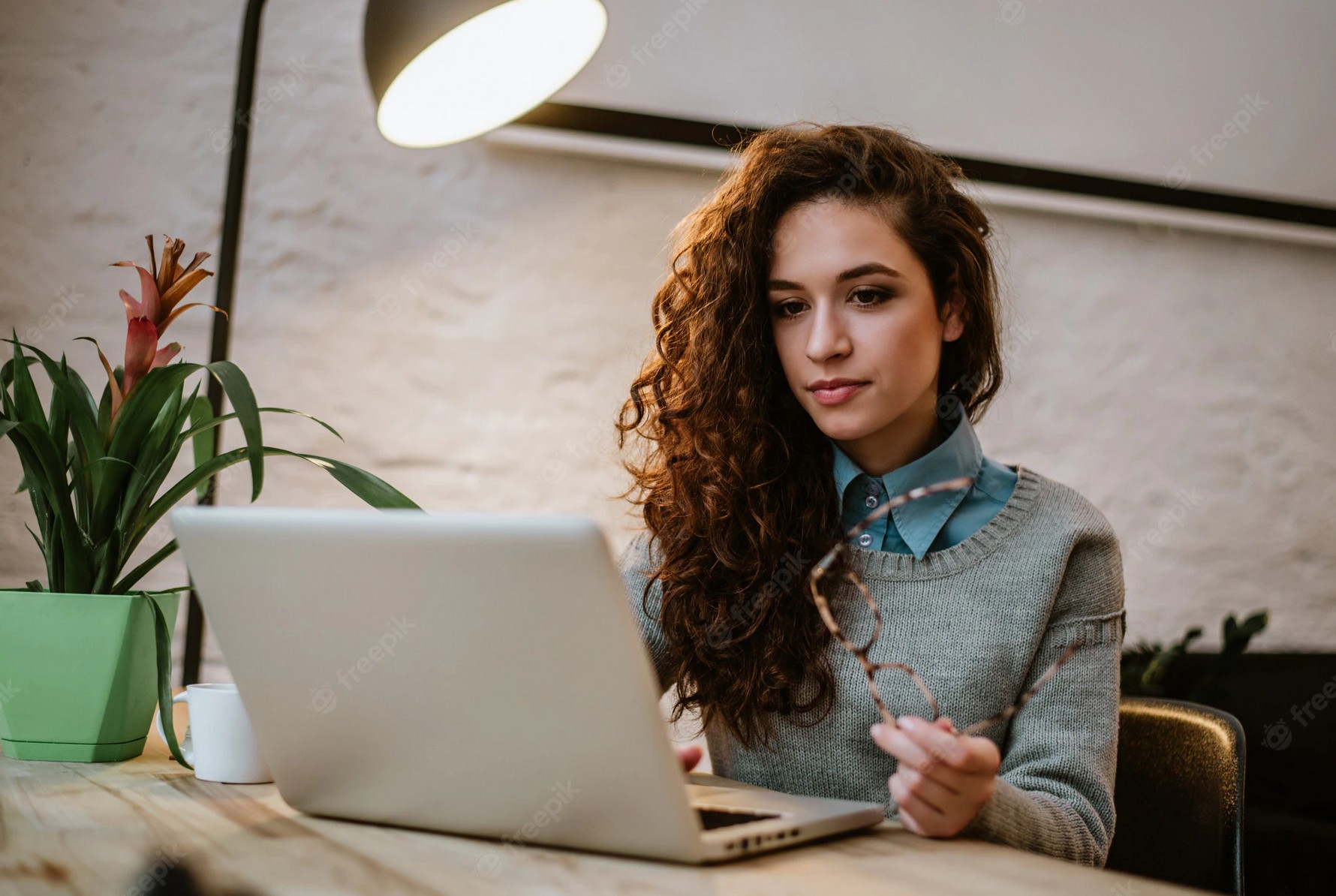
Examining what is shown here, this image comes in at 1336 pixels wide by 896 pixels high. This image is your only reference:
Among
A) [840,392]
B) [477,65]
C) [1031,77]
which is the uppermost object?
[1031,77]

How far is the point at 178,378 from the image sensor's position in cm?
107

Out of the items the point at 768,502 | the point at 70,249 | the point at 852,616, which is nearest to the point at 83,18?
the point at 70,249

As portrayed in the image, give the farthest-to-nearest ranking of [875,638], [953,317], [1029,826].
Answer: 1. [953,317]
2. [875,638]
3. [1029,826]

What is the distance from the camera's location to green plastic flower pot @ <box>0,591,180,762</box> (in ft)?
3.35

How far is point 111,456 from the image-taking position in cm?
105

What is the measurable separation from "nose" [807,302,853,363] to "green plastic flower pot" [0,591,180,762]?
76 centimetres

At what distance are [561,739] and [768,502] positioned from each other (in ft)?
2.21

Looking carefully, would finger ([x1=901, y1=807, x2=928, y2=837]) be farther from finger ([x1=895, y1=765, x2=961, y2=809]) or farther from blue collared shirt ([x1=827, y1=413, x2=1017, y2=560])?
blue collared shirt ([x1=827, y1=413, x2=1017, y2=560])

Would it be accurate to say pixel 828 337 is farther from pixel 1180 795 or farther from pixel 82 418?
pixel 82 418

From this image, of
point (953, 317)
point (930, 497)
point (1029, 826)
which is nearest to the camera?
point (1029, 826)

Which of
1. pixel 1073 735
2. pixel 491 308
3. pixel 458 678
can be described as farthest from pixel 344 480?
pixel 491 308

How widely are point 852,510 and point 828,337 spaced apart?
232mm

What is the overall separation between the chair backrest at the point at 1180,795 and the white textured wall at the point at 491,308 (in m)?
1.22

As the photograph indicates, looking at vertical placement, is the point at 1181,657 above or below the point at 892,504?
below
